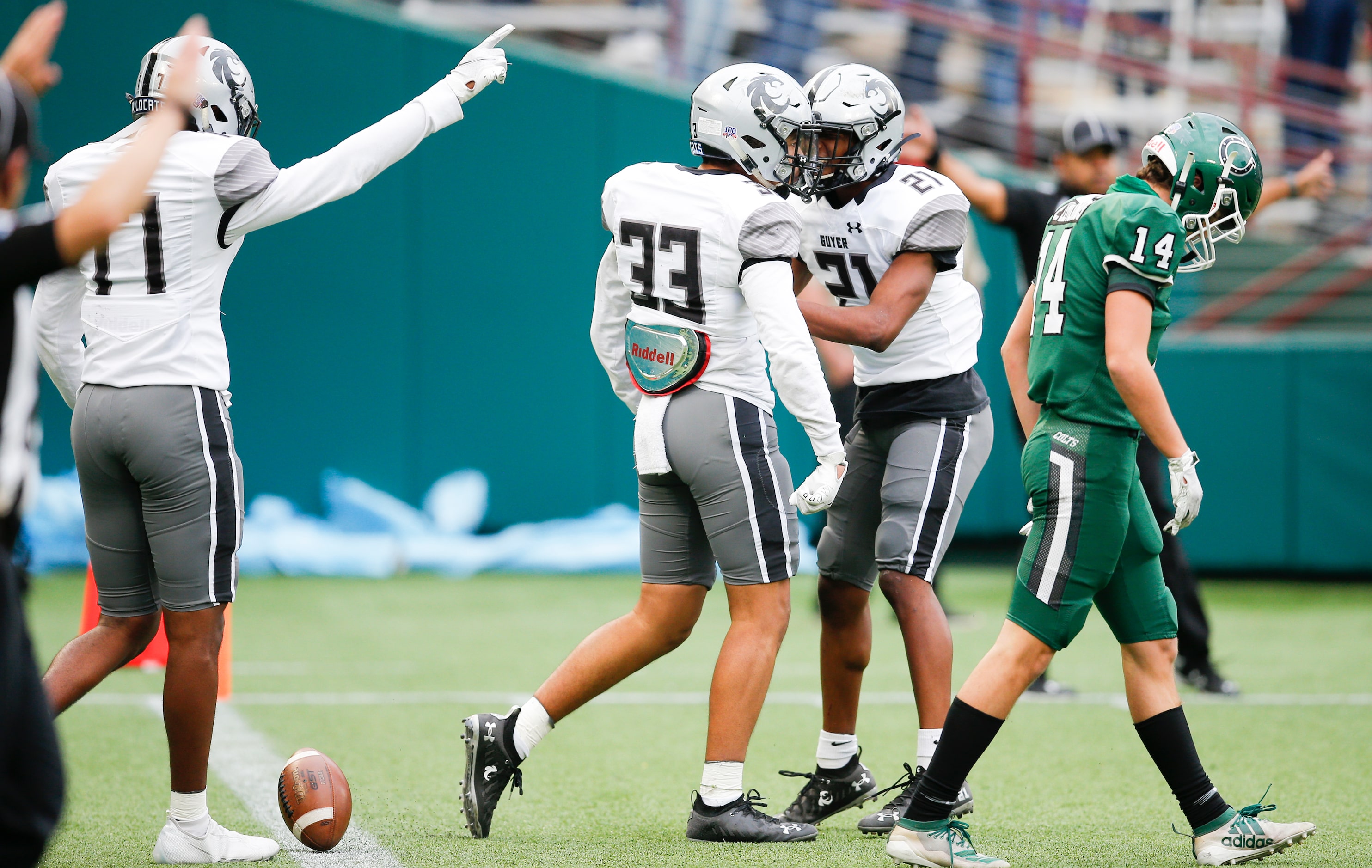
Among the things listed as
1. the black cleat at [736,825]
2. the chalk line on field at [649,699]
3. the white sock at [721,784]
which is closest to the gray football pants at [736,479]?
the white sock at [721,784]

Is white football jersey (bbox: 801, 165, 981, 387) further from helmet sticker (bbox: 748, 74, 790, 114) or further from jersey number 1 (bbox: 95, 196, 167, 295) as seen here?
jersey number 1 (bbox: 95, 196, 167, 295)

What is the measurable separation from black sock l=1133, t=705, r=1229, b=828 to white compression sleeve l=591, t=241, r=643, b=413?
1581 mm

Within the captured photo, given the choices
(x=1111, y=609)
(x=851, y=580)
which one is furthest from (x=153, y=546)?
(x=1111, y=609)

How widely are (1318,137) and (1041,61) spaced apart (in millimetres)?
2463

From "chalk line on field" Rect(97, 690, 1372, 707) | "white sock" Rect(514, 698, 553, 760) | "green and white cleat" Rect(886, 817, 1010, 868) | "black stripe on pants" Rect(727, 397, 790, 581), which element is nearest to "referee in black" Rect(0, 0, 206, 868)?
"white sock" Rect(514, 698, 553, 760)

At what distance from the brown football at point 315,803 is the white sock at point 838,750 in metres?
Result: 1.32

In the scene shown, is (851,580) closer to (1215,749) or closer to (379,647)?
(1215,749)

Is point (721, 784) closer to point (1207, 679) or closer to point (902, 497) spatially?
point (902, 497)

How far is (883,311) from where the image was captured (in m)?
3.96

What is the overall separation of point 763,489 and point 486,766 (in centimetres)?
105

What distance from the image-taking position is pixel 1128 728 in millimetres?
5480

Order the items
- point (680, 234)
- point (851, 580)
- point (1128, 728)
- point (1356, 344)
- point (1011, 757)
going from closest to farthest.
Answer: point (680, 234) → point (851, 580) → point (1011, 757) → point (1128, 728) → point (1356, 344)

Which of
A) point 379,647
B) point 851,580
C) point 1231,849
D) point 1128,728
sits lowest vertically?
point 379,647

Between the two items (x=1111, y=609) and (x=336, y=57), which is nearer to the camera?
(x=1111, y=609)
